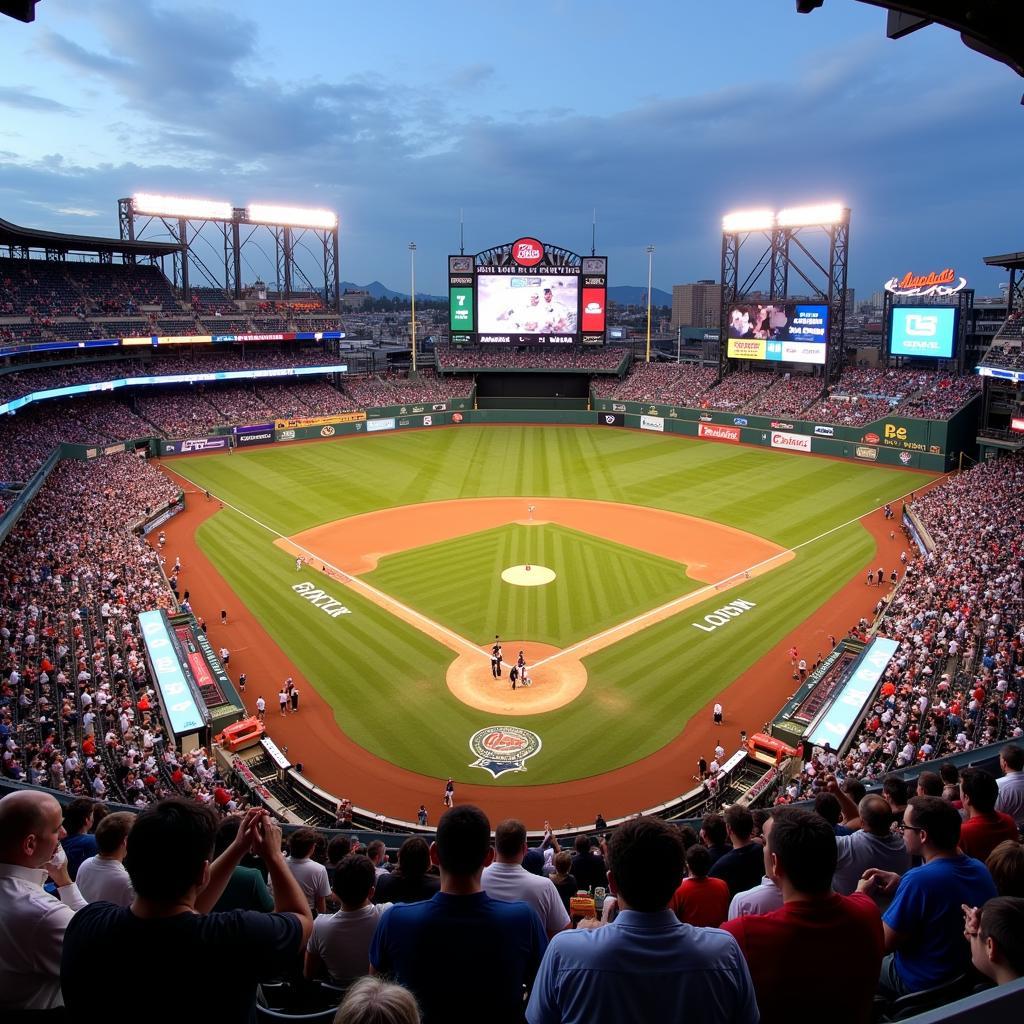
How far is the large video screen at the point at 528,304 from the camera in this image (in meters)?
77.5

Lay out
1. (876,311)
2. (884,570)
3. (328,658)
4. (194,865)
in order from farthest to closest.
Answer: (876,311)
(884,570)
(328,658)
(194,865)

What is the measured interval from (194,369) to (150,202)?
15200mm

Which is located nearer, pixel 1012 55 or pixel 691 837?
pixel 1012 55

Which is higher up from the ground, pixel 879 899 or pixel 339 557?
pixel 879 899

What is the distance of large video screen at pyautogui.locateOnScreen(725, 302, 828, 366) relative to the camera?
67312 mm

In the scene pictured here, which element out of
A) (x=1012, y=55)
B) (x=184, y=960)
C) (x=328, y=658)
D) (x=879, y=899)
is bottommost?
(x=328, y=658)

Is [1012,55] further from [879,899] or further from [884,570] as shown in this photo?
[884,570]

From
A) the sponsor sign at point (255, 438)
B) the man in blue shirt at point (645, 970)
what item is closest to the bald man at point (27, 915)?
the man in blue shirt at point (645, 970)

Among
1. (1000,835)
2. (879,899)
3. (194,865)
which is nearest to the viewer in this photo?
(194,865)

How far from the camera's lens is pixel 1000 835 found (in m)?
6.52

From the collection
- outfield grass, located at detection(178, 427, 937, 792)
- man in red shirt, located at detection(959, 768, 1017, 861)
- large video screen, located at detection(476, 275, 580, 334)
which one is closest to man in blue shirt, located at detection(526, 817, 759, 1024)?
man in red shirt, located at detection(959, 768, 1017, 861)

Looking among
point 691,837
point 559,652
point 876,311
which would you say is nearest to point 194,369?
point 559,652

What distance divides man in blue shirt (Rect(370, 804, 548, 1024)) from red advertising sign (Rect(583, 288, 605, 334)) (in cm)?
7725

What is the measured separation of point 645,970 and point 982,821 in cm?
469
